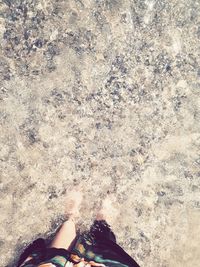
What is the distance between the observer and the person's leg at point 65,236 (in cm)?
232

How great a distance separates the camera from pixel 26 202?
2305 mm

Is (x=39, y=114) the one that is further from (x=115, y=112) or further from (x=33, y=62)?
(x=115, y=112)

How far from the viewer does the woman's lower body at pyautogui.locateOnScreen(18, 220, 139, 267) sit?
2.03 m

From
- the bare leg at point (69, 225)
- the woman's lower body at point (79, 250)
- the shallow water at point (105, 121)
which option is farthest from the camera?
the bare leg at point (69, 225)

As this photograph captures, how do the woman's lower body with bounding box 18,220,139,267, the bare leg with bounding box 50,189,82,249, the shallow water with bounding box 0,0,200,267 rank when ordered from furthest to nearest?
Result: 1. the bare leg with bounding box 50,189,82,249
2. the shallow water with bounding box 0,0,200,267
3. the woman's lower body with bounding box 18,220,139,267

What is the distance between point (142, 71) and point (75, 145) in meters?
0.68

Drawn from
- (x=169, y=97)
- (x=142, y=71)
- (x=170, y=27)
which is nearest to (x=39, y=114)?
(x=142, y=71)

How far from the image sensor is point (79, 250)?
2.21 metres

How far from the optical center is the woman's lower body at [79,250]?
2.03m

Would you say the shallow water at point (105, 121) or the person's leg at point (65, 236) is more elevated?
the shallow water at point (105, 121)

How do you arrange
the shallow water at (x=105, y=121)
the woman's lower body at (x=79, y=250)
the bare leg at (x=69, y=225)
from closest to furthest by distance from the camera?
the woman's lower body at (x=79, y=250), the shallow water at (x=105, y=121), the bare leg at (x=69, y=225)

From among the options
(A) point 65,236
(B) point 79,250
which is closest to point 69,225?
(A) point 65,236

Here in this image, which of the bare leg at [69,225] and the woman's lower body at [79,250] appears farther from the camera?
the bare leg at [69,225]

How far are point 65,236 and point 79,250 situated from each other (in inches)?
6.4
